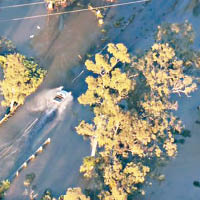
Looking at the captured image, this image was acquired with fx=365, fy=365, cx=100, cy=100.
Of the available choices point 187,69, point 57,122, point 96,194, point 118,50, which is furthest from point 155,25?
point 96,194

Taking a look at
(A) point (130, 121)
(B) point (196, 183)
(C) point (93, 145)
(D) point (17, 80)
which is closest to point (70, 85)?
(D) point (17, 80)

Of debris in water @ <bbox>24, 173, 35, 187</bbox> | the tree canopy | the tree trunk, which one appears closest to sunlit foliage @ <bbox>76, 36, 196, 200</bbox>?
the tree canopy

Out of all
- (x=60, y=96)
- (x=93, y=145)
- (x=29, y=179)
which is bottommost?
(x=29, y=179)

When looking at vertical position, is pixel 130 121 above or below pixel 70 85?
below

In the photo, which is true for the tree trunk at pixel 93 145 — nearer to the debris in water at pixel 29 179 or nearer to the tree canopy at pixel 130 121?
the tree canopy at pixel 130 121

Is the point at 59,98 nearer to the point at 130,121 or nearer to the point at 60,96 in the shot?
the point at 60,96

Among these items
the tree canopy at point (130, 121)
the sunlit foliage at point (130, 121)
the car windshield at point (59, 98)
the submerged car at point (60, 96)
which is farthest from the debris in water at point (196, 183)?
the car windshield at point (59, 98)
